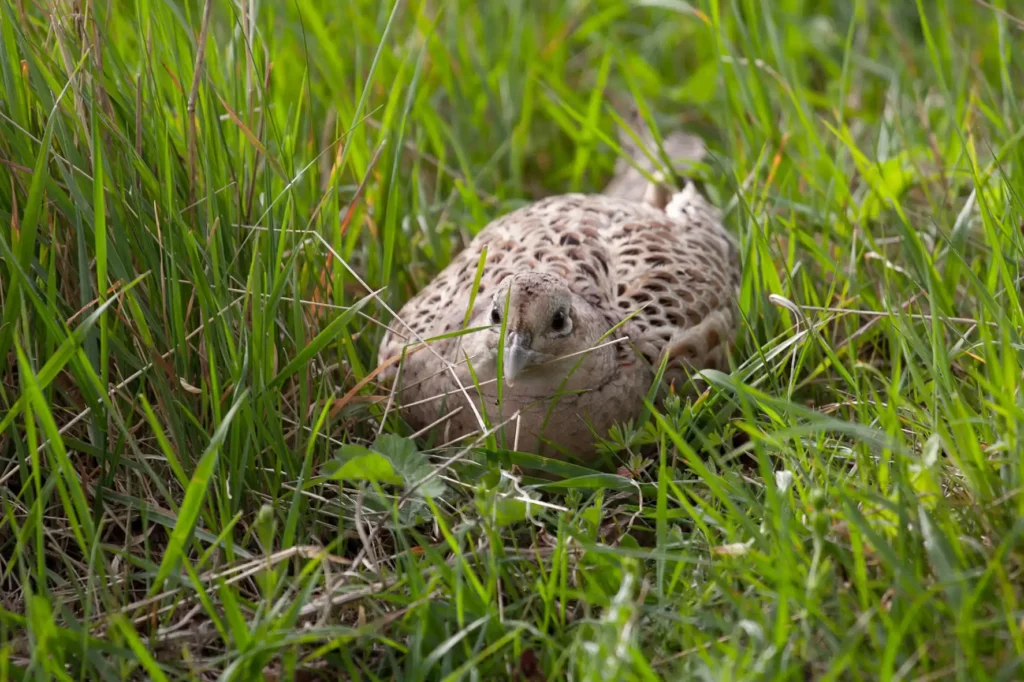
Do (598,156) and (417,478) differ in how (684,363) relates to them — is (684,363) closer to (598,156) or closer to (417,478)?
(417,478)

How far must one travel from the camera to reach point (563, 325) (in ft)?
9.84

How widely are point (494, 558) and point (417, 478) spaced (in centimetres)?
45

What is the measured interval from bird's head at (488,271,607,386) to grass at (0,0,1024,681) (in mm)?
272

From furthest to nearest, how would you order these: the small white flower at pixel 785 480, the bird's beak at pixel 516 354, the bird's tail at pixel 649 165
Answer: the bird's tail at pixel 649 165, the bird's beak at pixel 516 354, the small white flower at pixel 785 480

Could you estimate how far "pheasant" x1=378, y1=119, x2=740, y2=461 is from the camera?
2.99 metres

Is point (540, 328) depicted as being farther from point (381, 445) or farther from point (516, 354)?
point (381, 445)

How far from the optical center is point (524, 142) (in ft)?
15.2

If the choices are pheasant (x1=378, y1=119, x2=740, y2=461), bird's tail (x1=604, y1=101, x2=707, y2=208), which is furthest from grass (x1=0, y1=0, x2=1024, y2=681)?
bird's tail (x1=604, y1=101, x2=707, y2=208)

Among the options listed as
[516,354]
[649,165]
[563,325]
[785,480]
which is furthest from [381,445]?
[649,165]

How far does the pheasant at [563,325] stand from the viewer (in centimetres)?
299

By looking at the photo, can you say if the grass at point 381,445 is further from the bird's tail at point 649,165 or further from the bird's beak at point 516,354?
the bird's tail at point 649,165

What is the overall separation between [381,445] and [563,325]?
1.98 feet

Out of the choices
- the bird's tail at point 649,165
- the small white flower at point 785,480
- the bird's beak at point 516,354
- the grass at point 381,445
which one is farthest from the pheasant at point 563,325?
the small white flower at point 785,480

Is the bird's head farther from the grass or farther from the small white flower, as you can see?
the small white flower
